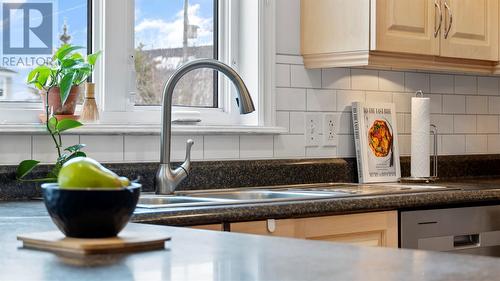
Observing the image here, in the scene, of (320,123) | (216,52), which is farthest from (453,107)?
(216,52)

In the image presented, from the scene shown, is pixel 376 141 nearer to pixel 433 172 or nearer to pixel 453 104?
pixel 433 172

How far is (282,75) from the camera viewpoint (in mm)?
3623

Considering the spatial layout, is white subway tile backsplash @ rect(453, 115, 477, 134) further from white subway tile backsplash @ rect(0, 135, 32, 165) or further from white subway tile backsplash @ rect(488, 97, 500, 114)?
white subway tile backsplash @ rect(0, 135, 32, 165)

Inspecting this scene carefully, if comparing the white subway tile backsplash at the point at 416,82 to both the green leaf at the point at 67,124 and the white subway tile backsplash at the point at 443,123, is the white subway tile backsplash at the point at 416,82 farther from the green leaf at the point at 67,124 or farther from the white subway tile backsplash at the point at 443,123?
the green leaf at the point at 67,124

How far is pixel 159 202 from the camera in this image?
2971mm

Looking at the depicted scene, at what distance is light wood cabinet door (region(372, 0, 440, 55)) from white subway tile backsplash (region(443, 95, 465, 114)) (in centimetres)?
58

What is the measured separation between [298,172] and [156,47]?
2.41 ft

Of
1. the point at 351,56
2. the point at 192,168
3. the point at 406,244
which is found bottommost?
the point at 406,244

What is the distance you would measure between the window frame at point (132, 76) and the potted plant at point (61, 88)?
Result: 11 centimetres

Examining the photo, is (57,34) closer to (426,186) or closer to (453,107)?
(426,186)

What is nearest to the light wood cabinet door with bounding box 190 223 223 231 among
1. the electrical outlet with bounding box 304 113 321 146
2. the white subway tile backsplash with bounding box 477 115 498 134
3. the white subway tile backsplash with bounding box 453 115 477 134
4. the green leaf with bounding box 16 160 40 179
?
the green leaf with bounding box 16 160 40 179

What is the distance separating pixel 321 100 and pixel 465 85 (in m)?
0.92

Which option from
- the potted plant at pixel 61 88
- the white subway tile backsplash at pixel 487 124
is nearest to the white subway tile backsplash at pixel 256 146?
the potted plant at pixel 61 88

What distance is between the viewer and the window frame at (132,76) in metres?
3.26
